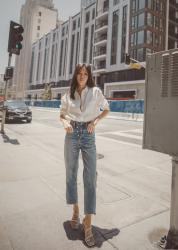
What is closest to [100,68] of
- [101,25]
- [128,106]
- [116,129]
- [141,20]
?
[101,25]

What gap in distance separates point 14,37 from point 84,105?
7.61m

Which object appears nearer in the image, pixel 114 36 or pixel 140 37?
pixel 140 37

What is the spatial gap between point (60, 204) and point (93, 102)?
154 centimetres

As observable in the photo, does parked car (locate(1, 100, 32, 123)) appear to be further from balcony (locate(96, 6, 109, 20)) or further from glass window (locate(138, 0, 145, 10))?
balcony (locate(96, 6, 109, 20))

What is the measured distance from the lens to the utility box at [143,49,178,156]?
7.41 feet

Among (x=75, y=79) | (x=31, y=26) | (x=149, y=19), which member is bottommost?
(x=75, y=79)

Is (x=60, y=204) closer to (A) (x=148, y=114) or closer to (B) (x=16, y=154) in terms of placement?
(A) (x=148, y=114)

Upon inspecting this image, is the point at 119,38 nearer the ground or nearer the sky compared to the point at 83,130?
nearer the sky

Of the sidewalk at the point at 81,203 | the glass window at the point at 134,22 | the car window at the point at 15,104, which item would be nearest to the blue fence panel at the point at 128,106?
the car window at the point at 15,104

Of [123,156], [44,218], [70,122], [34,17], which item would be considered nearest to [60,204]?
[44,218]

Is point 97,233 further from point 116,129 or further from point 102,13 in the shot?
point 102,13

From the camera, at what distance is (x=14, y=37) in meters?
9.06

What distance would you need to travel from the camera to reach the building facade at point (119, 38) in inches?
1786

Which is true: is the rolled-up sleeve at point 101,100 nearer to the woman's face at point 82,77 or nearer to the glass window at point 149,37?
the woman's face at point 82,77
